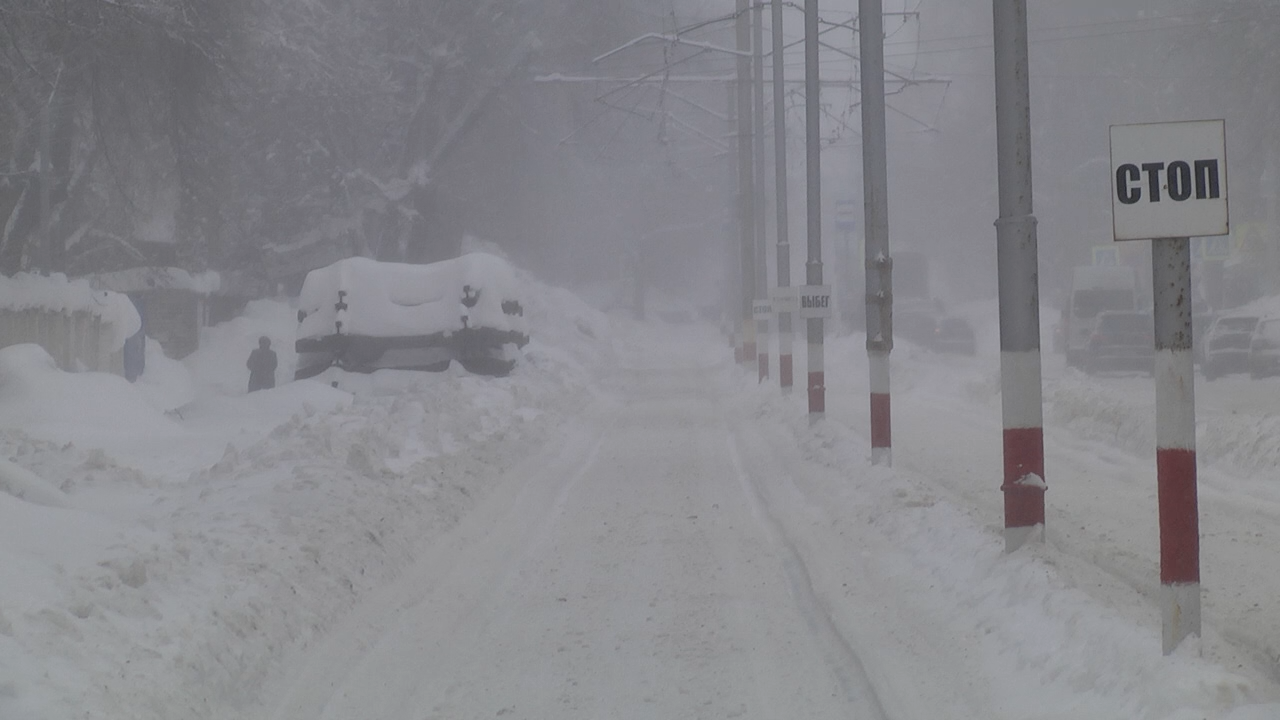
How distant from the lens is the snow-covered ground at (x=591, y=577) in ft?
19.2

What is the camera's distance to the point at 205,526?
844 cm

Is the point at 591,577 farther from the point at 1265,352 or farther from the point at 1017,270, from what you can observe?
the point at 1265,352

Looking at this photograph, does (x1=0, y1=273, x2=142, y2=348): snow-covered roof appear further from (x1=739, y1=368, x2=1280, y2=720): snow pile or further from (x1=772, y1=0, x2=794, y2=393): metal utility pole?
(x1=739, y1=368, x2=1280, y2=720): snow pile

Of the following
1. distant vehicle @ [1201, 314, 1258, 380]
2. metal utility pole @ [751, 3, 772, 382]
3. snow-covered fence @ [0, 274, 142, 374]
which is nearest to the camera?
snow-covered fence @ [0, 274, 142, 374]

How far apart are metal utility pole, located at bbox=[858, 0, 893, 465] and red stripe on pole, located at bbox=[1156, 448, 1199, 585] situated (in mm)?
7391

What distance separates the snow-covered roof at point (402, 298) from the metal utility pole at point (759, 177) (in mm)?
4805

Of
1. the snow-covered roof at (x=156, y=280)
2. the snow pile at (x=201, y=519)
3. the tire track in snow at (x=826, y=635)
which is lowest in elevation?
the tire track in snow at (x=826, y=635)

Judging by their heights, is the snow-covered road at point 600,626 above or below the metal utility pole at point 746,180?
below

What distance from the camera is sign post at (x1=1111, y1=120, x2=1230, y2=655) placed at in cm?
578

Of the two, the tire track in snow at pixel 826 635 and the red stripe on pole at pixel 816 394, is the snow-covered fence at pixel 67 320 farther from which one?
the tire track in snow at pixel 826 635

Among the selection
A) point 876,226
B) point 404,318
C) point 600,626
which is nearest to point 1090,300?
point 404,318

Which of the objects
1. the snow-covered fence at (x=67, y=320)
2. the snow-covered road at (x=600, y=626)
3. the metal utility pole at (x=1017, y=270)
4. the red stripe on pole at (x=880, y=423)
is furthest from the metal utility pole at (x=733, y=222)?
the metal utility pole at (x=1017, y=270)

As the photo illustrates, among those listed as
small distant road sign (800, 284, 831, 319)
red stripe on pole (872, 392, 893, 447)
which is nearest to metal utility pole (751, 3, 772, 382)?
small distant road sign (800, 284, 831, 319)

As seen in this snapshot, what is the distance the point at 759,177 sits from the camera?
3319 centimetres
